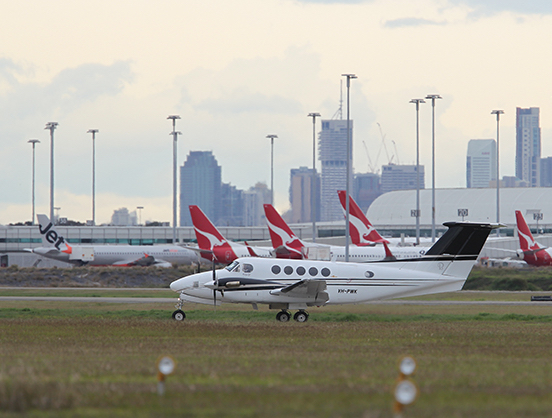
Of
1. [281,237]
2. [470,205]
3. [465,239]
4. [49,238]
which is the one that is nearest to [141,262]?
[49,238]

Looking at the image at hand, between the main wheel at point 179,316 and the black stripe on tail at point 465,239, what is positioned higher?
the black stripe on tail at point 465,239

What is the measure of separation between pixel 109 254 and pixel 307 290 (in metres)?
62.4

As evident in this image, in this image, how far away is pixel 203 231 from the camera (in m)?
62.6

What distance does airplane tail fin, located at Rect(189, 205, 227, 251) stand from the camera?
61.9 m

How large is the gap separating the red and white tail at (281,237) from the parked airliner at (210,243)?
2.10 metres

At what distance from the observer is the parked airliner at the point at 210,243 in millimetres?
61938

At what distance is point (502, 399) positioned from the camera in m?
12.1

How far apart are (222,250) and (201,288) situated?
A: 34270 millimetres

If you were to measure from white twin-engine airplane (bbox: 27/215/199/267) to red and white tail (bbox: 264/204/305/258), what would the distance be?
25.9 metres

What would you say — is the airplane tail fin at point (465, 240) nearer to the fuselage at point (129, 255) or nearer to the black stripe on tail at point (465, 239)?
the black stripe on tail at point (465, 239)

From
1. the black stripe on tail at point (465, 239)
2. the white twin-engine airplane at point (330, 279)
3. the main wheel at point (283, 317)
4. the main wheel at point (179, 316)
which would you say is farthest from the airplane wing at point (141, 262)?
the black stripe on tail at point (465, 239)

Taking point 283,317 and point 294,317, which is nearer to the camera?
point 283,317

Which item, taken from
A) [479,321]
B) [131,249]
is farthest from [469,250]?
[131,249]

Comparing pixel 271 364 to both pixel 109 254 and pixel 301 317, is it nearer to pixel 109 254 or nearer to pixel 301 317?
pixel 301 317
